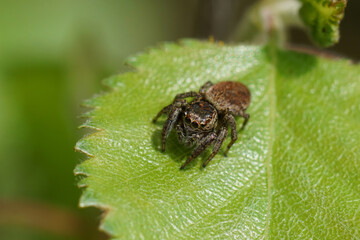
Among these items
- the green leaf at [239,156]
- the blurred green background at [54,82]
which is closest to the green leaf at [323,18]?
the green leaf at [239,156]

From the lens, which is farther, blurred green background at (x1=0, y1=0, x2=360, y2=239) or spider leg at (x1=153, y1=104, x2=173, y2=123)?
blurred green background at (x1=0, y1=0, x2=360, y2=239)

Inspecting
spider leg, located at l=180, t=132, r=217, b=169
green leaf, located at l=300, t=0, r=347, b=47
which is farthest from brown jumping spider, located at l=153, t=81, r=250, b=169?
green leaf, located at l=300, t=0, r=347, b=47

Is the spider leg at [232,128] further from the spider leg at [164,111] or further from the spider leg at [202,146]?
the spider leg at [164,111]

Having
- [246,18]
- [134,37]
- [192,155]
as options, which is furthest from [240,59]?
[134,37]

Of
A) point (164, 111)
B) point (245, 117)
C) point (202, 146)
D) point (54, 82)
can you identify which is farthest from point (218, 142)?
point (54, 82)

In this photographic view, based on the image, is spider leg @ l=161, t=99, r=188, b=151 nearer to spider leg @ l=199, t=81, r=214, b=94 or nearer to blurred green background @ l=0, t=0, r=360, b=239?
spider leg @ l=199, t=81, r=214, b=94

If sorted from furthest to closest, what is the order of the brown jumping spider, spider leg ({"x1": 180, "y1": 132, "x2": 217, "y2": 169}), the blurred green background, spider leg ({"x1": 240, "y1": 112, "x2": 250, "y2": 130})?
the blurred green background
spider leg ({"x1": 240, "y1": 112, "x2": 250, "y2": 130})
the brown jumping spider
spider leg ({"x1": 180, "y1": 132, "x2": 217, "y2": 169})
